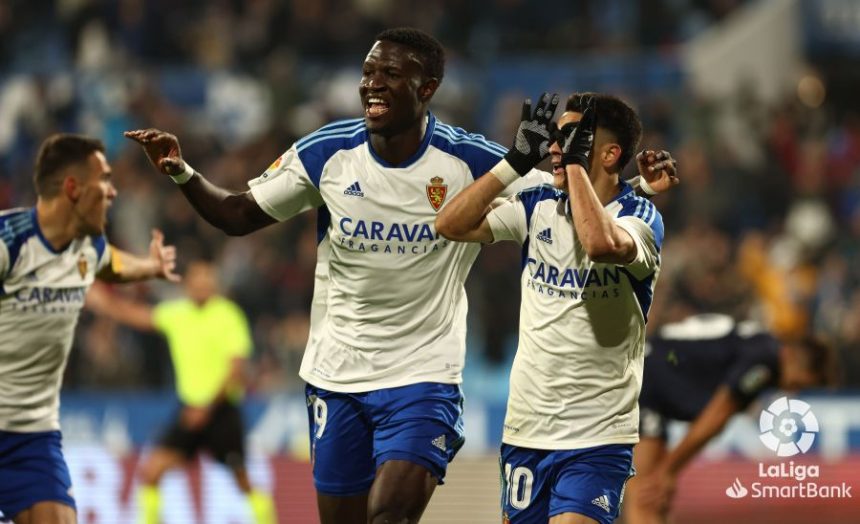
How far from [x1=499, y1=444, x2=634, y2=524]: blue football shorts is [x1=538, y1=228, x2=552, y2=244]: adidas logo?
2.81 feet

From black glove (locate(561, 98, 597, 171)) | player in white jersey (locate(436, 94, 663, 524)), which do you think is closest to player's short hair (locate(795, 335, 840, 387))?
player in white jersey (locate(436, 94, 663, 524))

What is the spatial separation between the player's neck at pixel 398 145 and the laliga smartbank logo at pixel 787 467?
3.30m

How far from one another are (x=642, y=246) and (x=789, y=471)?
10.4 ft

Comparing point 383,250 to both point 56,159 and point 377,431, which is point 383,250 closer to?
point 377,431

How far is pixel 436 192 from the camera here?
6215mm

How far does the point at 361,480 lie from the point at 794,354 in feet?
11.3

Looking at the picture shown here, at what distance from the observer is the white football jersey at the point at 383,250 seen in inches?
244

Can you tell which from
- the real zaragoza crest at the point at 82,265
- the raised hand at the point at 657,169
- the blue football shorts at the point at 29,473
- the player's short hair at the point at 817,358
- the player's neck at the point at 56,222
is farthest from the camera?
the player's short hair at the point at 817,358

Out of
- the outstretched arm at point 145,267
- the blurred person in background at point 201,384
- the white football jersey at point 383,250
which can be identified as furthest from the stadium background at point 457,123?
the white football jersey at point 383,250

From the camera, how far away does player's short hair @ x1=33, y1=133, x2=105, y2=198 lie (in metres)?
7.23

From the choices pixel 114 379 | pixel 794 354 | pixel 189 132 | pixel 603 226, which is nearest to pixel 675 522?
pixel 794 354

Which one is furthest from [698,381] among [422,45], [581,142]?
[581,142]

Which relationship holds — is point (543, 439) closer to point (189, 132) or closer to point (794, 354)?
point (794, 354)

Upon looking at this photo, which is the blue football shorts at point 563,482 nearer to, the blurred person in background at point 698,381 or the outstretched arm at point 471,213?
the outstretched arm at point 471,213
